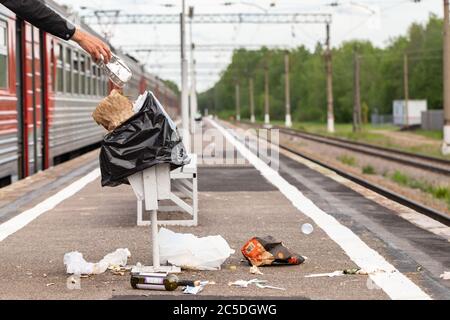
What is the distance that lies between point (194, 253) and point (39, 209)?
4.78 meters

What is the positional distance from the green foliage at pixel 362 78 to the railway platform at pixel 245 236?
2418 inches

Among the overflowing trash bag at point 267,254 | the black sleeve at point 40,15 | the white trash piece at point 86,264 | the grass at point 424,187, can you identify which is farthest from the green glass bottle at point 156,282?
the grass at point 424,187

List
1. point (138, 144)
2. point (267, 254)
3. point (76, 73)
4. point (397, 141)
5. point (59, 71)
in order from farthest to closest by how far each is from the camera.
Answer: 1. point (397, 141)
2. point (76, 73)
3. point (59, 71)
4. point (267, 254)
5. point (138, 144)

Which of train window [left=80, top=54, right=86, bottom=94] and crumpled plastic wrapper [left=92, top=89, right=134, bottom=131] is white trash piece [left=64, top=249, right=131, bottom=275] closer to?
crumpled plastic wrapper [left=92, top=89, right=134, bottom=131]

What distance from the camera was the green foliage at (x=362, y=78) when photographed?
3620 inches

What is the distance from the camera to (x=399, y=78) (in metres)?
99.6

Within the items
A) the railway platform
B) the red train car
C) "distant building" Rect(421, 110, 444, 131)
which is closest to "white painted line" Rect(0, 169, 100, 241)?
the railway platform

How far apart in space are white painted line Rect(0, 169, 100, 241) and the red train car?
94cm

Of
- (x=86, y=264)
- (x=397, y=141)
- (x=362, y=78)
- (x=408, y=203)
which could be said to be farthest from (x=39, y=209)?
(x=362, y=78)

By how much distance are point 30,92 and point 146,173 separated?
9229 mm

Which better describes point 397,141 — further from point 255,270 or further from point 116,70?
point 116,70

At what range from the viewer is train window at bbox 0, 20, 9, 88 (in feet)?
44.0

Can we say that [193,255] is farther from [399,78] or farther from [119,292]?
[399,78]

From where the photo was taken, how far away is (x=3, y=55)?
13.5 metres
